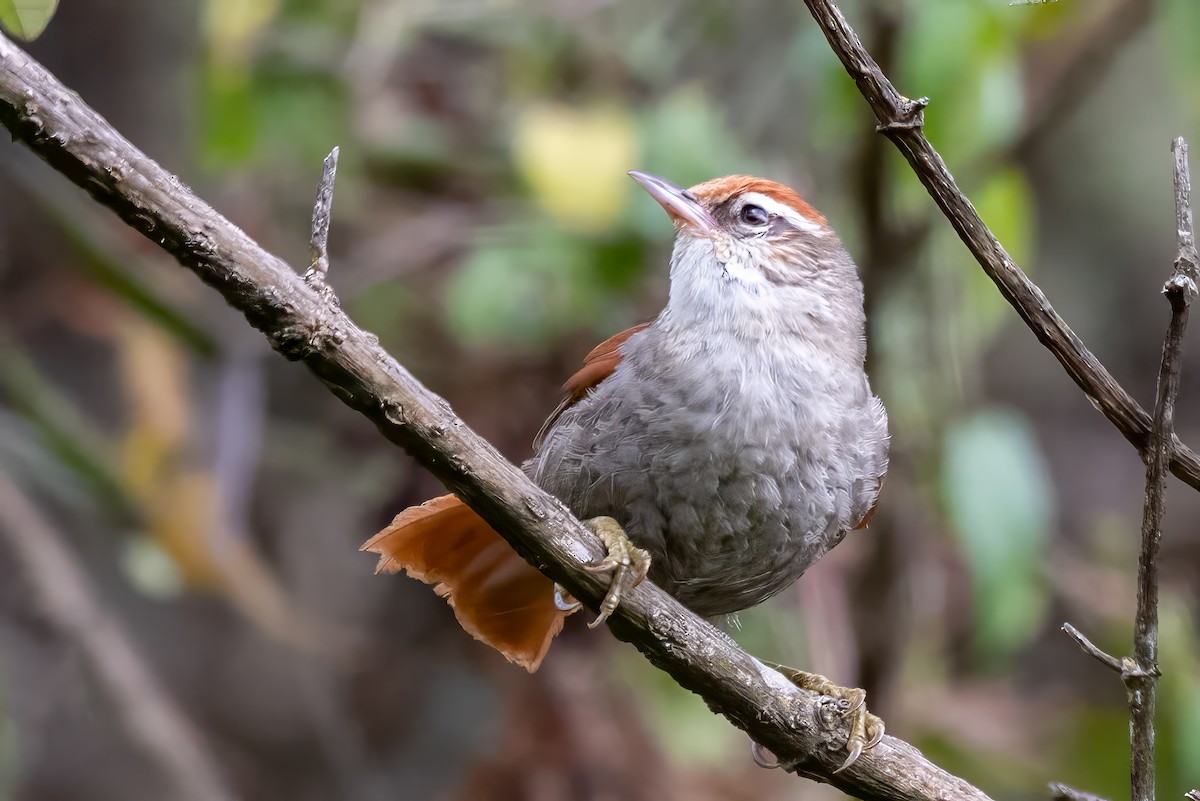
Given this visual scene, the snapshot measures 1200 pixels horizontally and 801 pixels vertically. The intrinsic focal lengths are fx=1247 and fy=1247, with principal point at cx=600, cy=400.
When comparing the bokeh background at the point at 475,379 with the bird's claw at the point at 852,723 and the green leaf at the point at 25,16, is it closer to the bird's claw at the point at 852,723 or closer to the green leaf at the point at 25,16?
the bird's claw at the point at 852,723

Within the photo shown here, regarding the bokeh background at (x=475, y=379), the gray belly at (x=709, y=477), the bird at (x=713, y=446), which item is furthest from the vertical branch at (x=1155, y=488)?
the bokeh background at (x=475, y=379)

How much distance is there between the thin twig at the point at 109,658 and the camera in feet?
14.5

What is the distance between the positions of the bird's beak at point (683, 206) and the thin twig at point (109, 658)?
2766 millimetres

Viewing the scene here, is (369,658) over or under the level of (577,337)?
under

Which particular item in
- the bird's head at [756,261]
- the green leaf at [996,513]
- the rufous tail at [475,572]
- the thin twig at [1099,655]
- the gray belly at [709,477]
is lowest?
the rufous tail at [475,572]

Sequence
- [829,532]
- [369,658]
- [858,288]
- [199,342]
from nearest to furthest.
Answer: [829,532] < [858,288] < [199,342] < [369,658]

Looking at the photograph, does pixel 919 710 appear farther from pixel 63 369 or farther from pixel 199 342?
pixel 63 369

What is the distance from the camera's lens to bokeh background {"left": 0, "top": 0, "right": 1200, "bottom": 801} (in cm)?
420

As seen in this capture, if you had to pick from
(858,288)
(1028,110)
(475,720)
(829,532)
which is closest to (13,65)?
(829,532)

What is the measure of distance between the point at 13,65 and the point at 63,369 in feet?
12.6

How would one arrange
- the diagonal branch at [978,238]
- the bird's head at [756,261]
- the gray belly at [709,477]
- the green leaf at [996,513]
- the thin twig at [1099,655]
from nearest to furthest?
the diagonal branch at [978,238] < the thin twig at [1099,655] < the gray belly at [709,477] < the bird's head at [756,261] < the green leaf at [996,513]

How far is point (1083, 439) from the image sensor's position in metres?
7.25

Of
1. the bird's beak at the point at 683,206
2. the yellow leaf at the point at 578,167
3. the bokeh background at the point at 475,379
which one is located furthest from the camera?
the yellow leaf at the point at 578,167

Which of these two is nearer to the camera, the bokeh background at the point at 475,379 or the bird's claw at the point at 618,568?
the bird's claw at the point at 618,568
